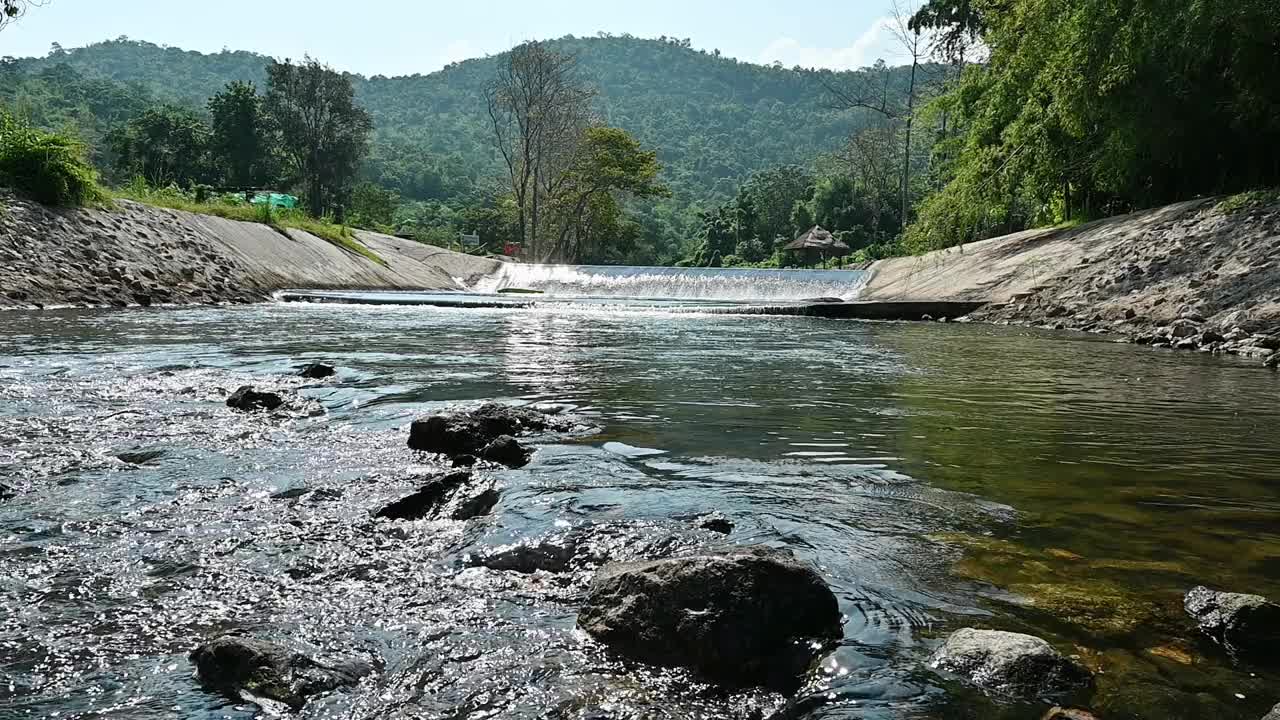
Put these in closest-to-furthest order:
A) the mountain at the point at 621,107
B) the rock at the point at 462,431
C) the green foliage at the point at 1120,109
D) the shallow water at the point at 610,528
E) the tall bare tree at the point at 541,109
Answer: the shallow water at the point at 610,528
the rock at the point at 462,431
the green foliage at the point at 1120,109
the tall bare tree at the point at 541,109
the mountain at the point at 621,107

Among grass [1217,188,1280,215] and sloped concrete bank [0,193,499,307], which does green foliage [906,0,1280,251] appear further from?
sloped concrete bank [0,193,499,307]

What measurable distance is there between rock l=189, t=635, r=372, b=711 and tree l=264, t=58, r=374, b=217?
4848 centimetres

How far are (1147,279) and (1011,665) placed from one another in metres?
14.6

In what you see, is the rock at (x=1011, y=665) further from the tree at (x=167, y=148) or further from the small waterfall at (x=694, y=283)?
the tree at (x=167, y=148)

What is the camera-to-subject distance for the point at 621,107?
524ft

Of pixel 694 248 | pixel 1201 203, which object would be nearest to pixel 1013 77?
pixel 1201 203

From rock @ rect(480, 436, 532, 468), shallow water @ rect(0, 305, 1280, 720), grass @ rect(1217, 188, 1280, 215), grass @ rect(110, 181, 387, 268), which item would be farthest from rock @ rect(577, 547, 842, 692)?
grass @ rect(110, 181, 387, 268)

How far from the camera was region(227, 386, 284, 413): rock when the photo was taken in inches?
232

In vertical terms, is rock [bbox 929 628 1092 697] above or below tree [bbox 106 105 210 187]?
below

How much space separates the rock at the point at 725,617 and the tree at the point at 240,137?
52.3 metres

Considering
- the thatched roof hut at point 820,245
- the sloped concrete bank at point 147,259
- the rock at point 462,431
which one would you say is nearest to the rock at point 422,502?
the rock at point 462,431

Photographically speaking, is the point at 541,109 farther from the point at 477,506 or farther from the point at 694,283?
the point at 477,506

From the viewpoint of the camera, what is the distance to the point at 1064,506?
388 cm

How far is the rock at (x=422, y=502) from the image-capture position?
357 centimetres
